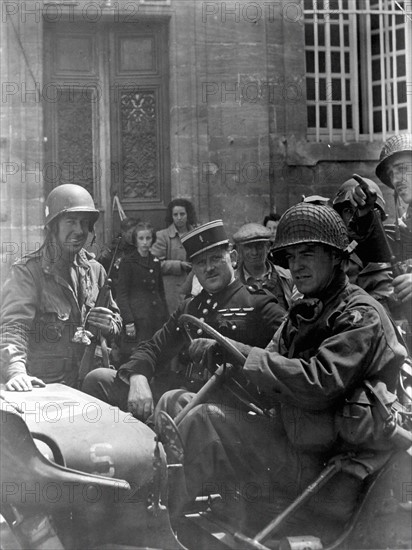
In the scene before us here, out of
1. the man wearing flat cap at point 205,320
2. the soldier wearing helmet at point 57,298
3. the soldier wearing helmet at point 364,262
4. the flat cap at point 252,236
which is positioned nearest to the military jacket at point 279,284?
the flat cap at point 252,236

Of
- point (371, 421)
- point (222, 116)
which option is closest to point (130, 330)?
point (371, 421)

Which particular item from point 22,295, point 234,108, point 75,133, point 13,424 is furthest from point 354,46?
point 13,424

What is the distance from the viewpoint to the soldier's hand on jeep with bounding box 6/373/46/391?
226 inches

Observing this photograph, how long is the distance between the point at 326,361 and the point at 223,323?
4.22 ft

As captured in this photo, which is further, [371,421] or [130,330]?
[130,330]

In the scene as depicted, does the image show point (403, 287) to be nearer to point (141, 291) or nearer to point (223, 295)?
point (223, 295)

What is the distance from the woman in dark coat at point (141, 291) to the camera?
750 centimetres

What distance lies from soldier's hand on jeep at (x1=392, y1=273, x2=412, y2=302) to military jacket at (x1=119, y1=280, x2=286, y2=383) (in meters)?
0.86

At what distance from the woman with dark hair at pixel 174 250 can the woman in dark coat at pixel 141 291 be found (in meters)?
0.07

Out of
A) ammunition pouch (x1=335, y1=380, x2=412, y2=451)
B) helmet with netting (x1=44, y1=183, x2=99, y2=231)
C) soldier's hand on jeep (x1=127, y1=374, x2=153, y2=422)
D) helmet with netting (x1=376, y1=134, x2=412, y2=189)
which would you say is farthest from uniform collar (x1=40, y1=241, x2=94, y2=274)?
ammunition pouch (x1=335, y1=380, x2=412, y2=451)

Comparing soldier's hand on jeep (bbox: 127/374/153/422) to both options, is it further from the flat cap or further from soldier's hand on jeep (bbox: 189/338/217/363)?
the flat cap

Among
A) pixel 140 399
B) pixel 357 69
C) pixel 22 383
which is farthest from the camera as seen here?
pixel 357 69

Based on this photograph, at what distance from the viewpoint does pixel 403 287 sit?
6426mm

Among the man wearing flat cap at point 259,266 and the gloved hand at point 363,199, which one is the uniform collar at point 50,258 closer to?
the man wearing flat cap at point 259,266
